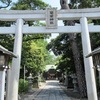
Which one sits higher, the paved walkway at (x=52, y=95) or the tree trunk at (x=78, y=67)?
the tree trunk at (x=78, y=67)

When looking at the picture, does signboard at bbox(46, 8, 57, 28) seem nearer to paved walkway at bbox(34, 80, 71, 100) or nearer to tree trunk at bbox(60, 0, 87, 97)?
tree trunk at bbox(60, 0, 87, 97)

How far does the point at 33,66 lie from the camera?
27.6m

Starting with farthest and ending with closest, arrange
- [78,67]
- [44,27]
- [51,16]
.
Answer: [78,67] → [51,16] → [44,27]

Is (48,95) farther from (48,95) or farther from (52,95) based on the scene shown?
(52,95)

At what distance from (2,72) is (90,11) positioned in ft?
23.0

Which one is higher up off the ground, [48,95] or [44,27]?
[44,27]

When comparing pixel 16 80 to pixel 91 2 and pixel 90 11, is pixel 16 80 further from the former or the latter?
pixel 91 2

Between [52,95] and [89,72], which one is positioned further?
[52,95]

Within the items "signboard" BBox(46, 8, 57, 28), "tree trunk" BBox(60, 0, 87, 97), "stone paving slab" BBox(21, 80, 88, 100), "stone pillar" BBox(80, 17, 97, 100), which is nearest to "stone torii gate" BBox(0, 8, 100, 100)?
"stone pillar" BBox(80, 17, 97, 100)

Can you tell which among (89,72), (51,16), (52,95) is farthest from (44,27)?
(52,95)

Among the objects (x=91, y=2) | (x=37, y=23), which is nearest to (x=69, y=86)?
(x=37, y=23)

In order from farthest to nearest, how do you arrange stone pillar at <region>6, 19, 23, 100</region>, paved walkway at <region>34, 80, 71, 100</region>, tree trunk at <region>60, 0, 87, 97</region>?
paved walkway at <region>34, 80, 71, 100</region> → tree trunk at <region>60, 0, 87, 97</region> → stone pillar at <region>6, 19, 23, 100</region>

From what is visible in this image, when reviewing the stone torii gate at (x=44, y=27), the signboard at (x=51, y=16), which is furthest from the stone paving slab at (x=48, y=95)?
the signboard at (x=51, y=16)

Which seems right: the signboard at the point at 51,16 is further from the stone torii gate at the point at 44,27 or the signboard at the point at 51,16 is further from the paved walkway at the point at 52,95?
the paved walkway at the point at 52,95
